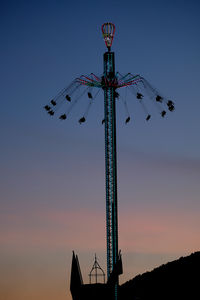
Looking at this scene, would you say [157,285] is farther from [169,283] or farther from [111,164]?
[111,164]

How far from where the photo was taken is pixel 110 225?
70.6 meters

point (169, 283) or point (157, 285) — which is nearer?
point (169, 283)

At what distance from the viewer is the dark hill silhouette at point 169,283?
308 feet

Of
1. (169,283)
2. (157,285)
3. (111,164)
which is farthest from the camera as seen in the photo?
(157,285)

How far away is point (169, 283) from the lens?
104 metres

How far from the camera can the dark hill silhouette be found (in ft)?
308

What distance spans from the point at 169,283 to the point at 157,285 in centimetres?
277

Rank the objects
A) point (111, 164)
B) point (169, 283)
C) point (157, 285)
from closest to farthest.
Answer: point (111, 164)
point (169, 283)
point (157, 285)

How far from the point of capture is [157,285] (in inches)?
4134

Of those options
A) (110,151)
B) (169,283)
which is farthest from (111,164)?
(169,283)

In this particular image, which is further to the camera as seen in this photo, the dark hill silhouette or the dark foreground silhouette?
the dark hill silhouette

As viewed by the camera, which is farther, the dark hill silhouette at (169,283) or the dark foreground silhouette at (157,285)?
the dark hill silhouette at (169,283)

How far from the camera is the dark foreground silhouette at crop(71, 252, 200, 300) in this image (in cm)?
6856

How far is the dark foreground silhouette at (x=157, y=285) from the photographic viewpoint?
68.6m
